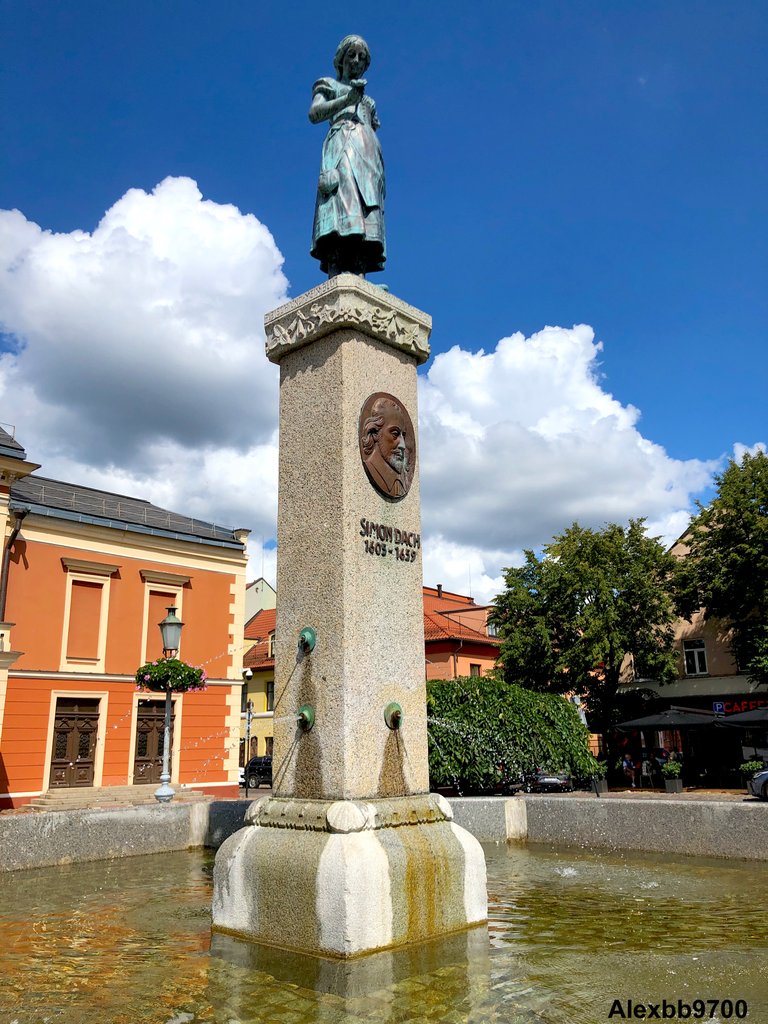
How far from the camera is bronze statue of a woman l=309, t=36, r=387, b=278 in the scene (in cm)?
773

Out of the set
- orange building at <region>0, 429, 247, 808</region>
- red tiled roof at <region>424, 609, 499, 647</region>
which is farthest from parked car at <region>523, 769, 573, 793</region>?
red tiled roof at <region>424, 609, 499, 647</region>

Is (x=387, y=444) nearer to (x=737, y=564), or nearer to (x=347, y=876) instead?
(x=347, y=876)

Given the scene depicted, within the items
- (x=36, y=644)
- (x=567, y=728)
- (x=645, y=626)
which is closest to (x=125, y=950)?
(x=567, y=728)

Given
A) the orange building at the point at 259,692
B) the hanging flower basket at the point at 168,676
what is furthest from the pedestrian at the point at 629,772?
the orange building at the point at 259,692

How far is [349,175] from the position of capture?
7.75m

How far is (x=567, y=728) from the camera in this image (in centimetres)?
2128

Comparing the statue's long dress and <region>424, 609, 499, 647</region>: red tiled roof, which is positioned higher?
<region>424, 609, 499, 647</region>: red tiled roof

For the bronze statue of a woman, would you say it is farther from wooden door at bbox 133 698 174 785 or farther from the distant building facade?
the distant building facade

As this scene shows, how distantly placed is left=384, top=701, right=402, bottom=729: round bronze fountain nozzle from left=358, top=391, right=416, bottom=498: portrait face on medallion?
1.75 meters

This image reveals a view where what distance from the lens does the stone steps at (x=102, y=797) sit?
23.0m

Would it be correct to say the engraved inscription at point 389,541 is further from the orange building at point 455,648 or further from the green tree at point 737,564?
the orange building at point 455,648

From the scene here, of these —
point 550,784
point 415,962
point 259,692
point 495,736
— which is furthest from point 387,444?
point 259,692

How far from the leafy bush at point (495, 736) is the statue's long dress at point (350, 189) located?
459 inches

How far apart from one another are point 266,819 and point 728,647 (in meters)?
34.1
